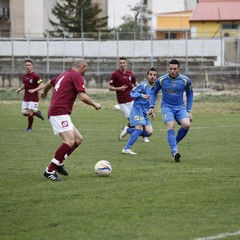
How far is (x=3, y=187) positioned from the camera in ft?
40.4

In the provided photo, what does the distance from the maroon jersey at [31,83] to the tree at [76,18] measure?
42612 millimetres

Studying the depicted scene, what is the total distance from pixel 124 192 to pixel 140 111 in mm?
6675

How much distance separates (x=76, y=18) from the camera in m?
69.7

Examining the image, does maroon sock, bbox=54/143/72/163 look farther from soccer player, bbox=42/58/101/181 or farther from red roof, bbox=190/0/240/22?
red roof, bbox=190/0/240/22

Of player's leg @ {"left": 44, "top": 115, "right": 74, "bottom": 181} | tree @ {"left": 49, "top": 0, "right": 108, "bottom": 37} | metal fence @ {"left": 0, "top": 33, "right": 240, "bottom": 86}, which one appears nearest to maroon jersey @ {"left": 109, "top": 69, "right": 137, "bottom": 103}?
player's leg @ {"left": 44, "top": 115, "right": 74, "bottom": 181}

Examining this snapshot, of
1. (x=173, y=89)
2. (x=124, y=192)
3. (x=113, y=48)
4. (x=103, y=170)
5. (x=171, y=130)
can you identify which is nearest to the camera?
(x=124, y=192)

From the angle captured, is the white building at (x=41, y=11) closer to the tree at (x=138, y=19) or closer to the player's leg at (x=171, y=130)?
the tree at (x=138, y=19)

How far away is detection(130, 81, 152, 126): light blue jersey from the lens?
59.0 feet

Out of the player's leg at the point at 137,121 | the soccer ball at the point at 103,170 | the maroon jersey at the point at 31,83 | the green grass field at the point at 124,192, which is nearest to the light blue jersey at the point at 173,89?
the green grass field at the point at 124,192

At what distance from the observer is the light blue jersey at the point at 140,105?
18.0m

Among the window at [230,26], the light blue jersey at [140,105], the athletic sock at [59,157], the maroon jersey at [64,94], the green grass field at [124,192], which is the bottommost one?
the green grass field at [124,192]

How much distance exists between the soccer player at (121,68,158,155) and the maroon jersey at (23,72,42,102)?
7148 millimetres

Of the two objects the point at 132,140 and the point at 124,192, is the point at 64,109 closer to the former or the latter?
the point at 124,192

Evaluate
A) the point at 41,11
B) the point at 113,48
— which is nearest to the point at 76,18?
the point at 41,11
